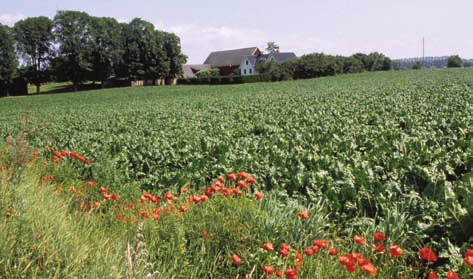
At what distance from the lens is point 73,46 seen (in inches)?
2699

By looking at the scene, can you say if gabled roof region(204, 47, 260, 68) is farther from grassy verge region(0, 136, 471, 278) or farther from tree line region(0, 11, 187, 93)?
grassy verge region(0, 136, 471, 278)

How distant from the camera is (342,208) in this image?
4535 mm

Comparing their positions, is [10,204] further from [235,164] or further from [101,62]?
[101,62]

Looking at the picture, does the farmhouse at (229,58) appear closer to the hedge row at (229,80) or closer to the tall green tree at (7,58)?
the hedge row at (229,80)

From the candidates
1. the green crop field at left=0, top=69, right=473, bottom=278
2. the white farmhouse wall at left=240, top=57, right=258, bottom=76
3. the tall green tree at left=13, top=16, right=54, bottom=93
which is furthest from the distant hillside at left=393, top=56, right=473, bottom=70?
the green crop field at left=0, top=69, right=473, bottom=278

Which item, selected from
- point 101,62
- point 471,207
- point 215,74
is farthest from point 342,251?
point 215,74

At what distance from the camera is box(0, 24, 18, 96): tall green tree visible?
204 feet

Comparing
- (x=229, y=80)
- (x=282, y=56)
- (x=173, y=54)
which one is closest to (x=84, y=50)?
(x=173, y=54)

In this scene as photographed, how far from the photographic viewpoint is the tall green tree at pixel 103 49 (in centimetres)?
7056

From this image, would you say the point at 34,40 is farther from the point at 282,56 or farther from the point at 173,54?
the point at 282,56

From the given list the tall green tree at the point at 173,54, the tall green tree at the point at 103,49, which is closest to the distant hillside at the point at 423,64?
the tall green tree at the point at 173,54

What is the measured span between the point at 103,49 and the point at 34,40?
13413 millimetres

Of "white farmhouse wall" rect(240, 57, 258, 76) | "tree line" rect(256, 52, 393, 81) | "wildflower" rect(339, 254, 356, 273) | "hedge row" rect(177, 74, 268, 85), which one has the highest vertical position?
"white farmhouse wall" rect(240, 57, 258, 76)

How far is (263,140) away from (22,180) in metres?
5.18
